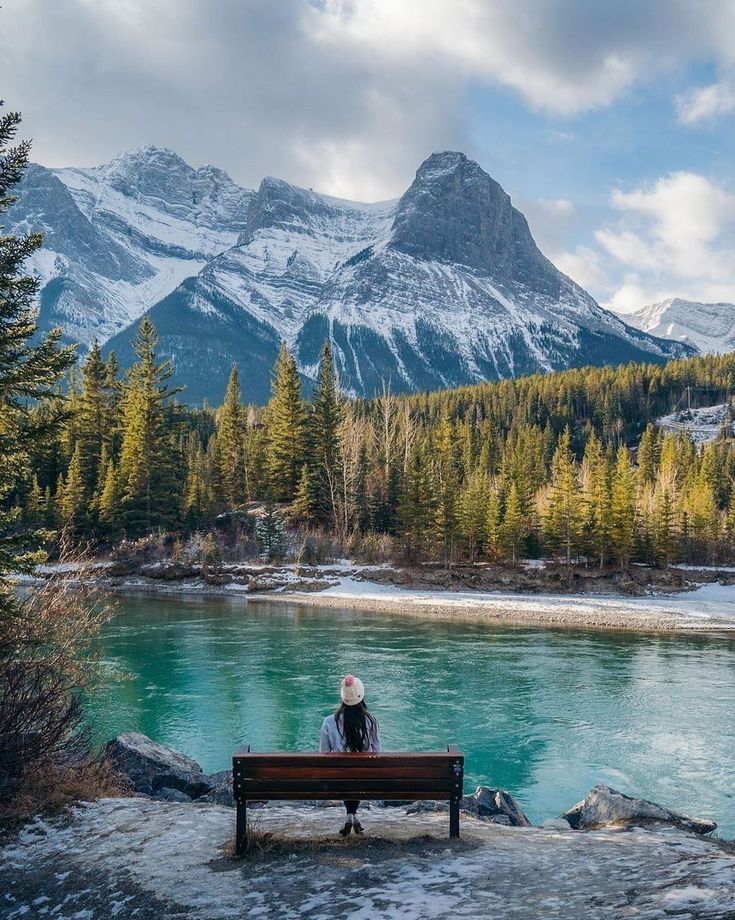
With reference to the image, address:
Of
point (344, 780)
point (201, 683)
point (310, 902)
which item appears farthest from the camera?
point (201, 683)

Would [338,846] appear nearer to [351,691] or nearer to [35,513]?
[351,691]

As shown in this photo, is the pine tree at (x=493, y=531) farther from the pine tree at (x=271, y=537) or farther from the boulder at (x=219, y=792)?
the boulder at (x=219, y=792)

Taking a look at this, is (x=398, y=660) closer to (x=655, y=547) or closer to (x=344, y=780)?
(x=344, y=780)

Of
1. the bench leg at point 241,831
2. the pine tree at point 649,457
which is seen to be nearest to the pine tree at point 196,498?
the pine tree at point 649,457

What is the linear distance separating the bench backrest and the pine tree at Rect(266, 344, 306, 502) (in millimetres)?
65625

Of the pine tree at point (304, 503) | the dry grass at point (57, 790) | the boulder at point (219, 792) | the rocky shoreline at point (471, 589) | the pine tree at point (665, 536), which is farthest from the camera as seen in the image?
the pine tree at point (304, 503)

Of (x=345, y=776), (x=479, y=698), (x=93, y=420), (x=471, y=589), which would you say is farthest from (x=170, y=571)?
(x=345, y=776)

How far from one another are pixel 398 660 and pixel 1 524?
65.9 feet

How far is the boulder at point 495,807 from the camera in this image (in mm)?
11805

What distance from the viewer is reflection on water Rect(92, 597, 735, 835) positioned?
668 inches

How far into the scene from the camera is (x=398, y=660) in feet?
95.7

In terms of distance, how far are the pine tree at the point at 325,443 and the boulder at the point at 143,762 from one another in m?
55.5

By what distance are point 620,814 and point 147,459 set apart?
64.0m

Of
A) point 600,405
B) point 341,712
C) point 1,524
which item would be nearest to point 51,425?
point 1,524
